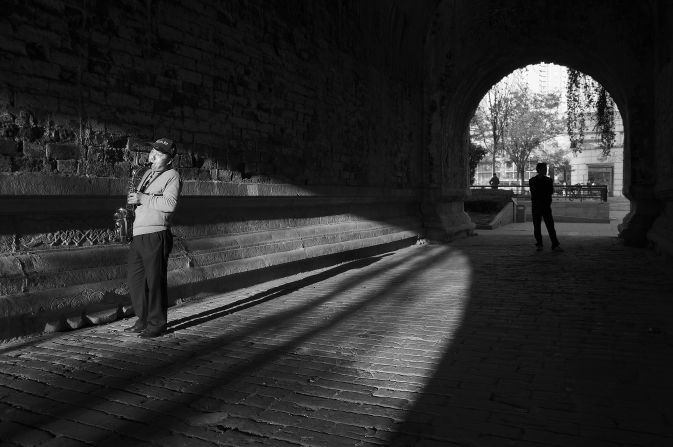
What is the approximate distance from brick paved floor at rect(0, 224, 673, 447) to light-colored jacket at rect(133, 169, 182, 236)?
89 cm

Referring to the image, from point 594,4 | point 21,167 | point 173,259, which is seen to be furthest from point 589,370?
point 594,4

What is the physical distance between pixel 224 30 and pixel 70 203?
279 cm

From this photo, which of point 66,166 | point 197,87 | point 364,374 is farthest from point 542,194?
point 66,166

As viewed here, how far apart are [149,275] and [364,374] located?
6.16ft

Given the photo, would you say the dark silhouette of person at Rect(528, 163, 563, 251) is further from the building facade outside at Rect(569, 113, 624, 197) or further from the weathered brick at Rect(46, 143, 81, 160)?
the building facade outside at Rect(569, 113, 624, 197)

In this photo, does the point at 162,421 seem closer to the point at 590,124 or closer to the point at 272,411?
the point at 272,411

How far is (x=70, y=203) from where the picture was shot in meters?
4.71

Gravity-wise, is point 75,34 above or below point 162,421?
above

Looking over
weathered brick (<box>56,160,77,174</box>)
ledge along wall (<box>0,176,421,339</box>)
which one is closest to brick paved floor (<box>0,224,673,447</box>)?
ledge along wall (<box>0,176,421,339</box>)

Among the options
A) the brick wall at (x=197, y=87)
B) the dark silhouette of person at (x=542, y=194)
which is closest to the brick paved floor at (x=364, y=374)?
the brick wall at (x=197, y=87)

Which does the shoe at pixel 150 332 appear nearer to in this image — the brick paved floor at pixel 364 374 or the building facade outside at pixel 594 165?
the brick paved floor at pixel 364 374

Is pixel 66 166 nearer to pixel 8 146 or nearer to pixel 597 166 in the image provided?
pixel 8 146

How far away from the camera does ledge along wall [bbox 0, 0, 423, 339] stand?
4.38 metres

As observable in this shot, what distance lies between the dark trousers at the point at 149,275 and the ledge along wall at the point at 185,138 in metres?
0.66
